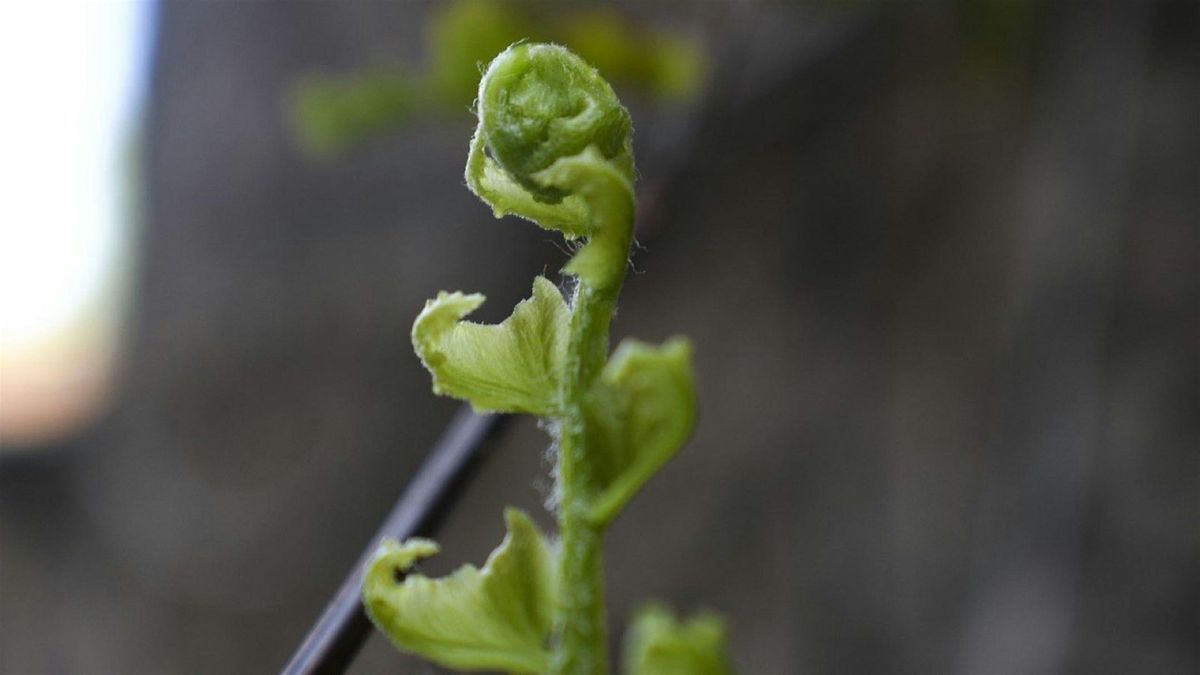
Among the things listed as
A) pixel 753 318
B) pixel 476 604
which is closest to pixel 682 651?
pixel 476 604

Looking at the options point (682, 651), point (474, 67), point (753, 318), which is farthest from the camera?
point (753, 318)

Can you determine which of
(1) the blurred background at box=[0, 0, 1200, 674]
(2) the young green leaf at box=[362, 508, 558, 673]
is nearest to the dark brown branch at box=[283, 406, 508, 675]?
(2) the young green leaf at box=[362, 508, 558, 673]

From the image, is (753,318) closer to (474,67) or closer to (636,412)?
(474,67)

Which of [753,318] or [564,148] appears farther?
[753,318]

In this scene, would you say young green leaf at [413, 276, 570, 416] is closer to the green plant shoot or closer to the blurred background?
the green plant shoot

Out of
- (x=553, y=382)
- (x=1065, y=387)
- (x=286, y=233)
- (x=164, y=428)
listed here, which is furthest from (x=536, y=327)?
(x=164, y=428)
